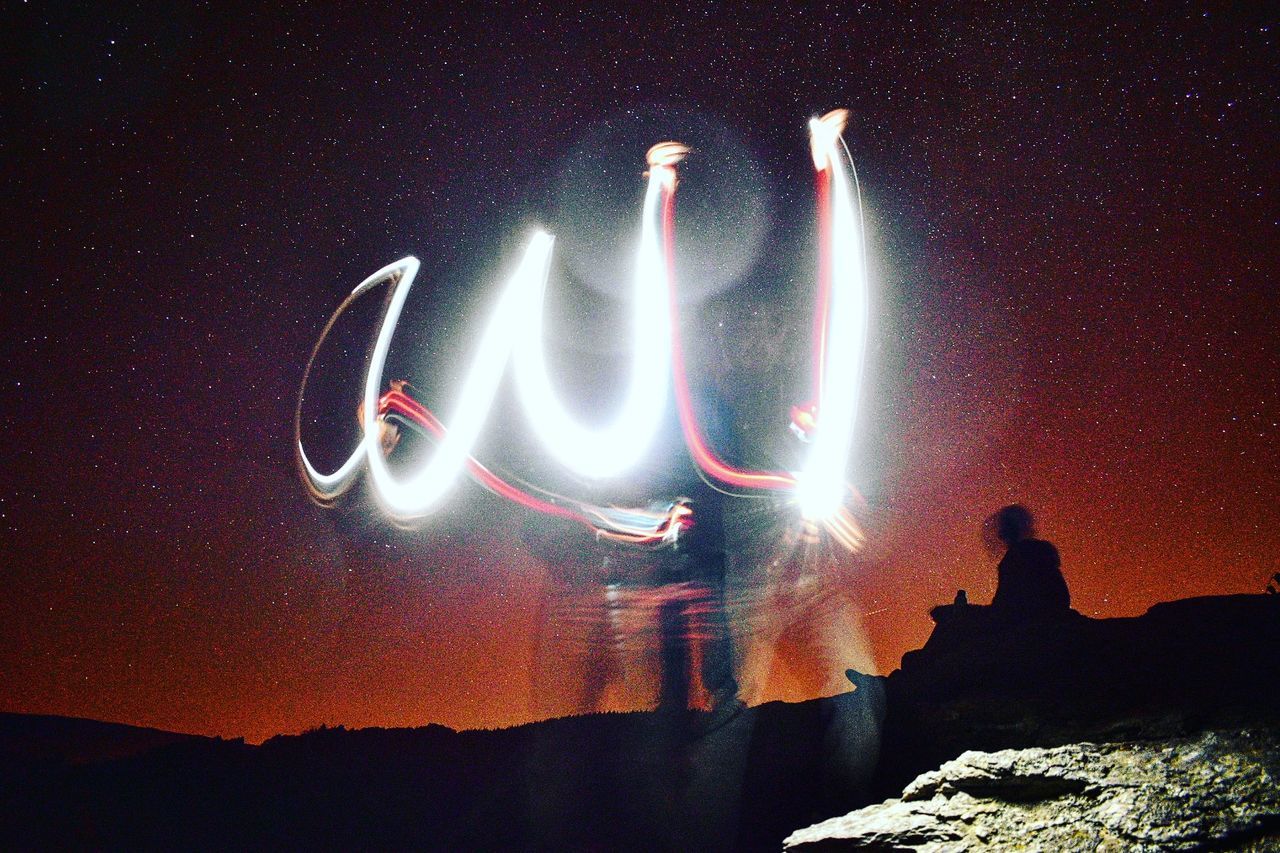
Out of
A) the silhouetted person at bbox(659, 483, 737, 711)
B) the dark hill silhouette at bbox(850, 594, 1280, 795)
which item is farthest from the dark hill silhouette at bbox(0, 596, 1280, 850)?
the silhouetted person at bbox(659, 483, 737, 711)

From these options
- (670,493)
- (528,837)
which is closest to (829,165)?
(670,493)

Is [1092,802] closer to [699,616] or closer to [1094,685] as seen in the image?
[1094,685]

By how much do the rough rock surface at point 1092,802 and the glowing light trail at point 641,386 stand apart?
3.01 metres

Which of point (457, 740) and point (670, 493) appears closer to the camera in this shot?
point (670, 493)

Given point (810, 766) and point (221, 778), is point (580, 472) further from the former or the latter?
point (221, 778)

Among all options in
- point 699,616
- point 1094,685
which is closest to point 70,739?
point 699,616

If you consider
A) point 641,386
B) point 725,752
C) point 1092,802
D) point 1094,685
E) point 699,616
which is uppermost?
point 641,386

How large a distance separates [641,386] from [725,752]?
9.77 m

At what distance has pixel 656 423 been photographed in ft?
26.1

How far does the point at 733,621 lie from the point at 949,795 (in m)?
10.6

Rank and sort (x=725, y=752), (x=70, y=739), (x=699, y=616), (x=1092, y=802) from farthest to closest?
(x=70, y=739) < (x=699, y=616) < (x=725, y=752) < (x=1092, y=802)

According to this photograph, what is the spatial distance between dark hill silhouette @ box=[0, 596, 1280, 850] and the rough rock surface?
56cm

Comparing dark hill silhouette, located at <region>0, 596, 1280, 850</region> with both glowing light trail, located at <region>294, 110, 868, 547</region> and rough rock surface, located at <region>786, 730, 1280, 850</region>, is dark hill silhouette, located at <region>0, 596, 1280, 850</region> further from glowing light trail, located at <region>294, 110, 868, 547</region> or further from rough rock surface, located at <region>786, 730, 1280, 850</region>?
glowing light trail, located at <region>294, 110, 868, 547</region>

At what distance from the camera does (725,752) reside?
13.5 metres
